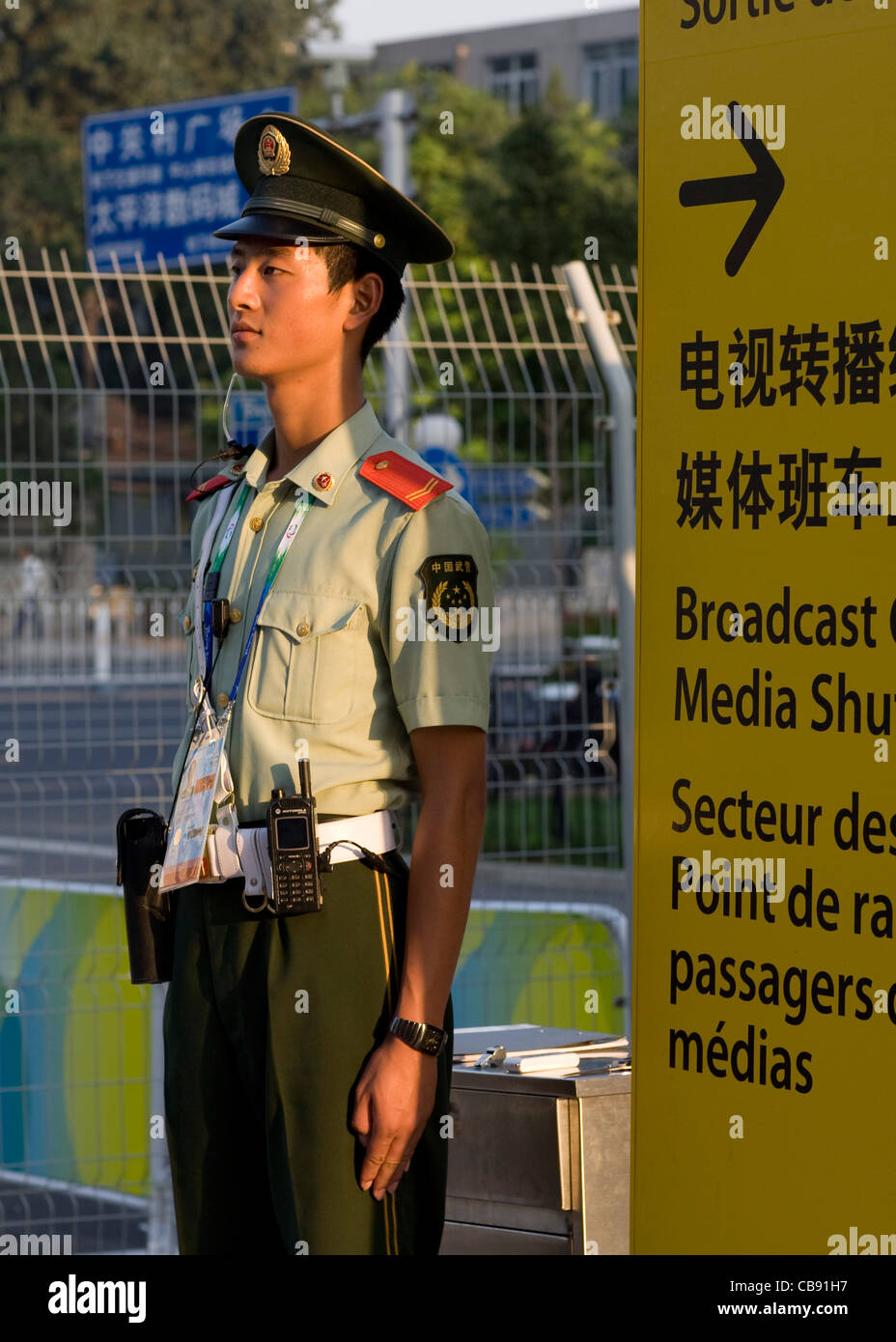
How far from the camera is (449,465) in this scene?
6.25m

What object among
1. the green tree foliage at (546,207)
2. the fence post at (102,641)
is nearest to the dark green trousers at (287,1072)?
the fence post at (102,641)

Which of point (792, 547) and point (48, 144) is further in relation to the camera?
point (48, 144)

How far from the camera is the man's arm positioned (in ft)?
7.16

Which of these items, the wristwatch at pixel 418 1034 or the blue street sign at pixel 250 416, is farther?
the blue street sign at pixel 250 416

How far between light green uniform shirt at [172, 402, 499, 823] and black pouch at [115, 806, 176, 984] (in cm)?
23

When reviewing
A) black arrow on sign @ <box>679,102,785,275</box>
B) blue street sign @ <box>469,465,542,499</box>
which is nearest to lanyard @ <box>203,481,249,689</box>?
black arrow on sign @ <box>679,102,785,275</box>

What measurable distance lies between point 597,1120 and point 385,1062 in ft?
2.41

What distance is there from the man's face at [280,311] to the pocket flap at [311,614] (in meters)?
0.32

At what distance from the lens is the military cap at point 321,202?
2373 millimetres

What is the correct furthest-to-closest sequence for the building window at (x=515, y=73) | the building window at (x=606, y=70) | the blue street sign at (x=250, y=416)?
the building window at (x=515, y=73) < the building window at (x=606, y=70) < the blue street sign at (x=250, y=416)

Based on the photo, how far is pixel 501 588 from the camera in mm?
5004

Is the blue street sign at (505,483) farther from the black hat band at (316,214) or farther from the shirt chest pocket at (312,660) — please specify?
the shirt chest pocket at (312,660)
